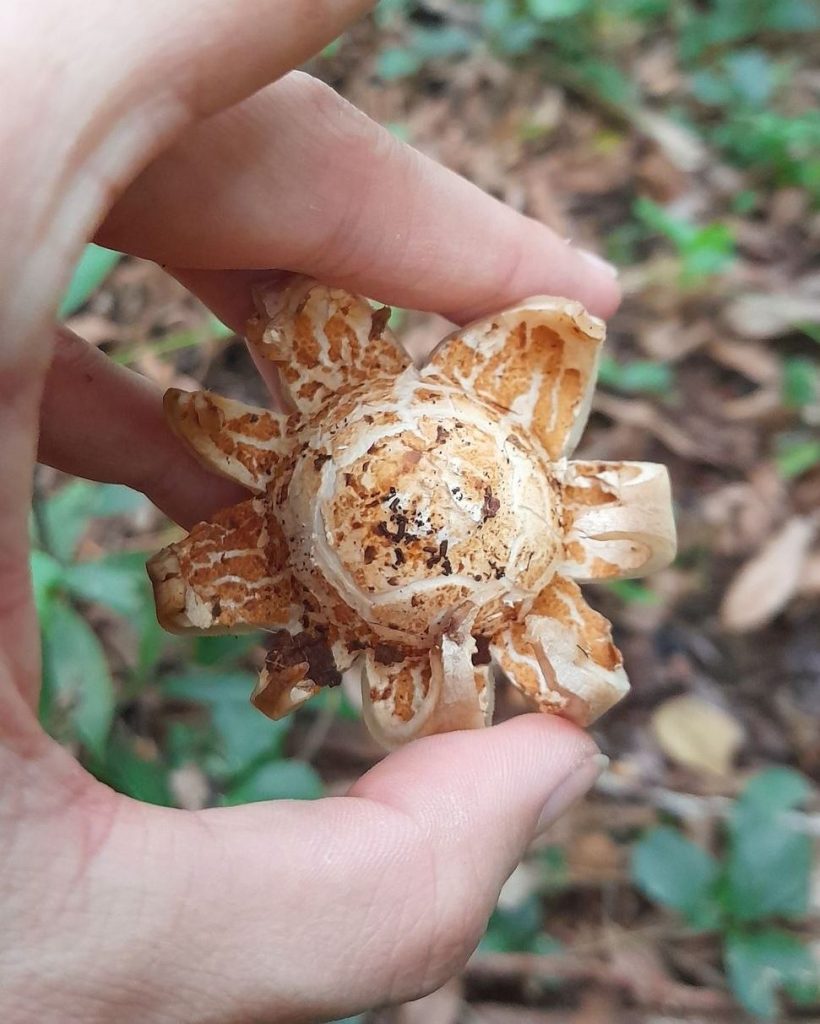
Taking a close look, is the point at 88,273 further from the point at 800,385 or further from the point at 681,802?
the point at 800,385

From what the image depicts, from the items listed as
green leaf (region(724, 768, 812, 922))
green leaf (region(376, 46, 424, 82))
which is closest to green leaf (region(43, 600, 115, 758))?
green leaf (region(724, 768, 812, 922))

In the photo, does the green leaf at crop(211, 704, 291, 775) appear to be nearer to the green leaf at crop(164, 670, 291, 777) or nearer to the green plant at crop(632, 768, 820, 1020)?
the green leaf at crop(164, 670, 291, 777)

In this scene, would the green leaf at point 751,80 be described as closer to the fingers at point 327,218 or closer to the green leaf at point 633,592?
the fingers at point 327,218

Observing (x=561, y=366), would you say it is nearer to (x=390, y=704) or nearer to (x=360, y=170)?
(x=360, y=170)

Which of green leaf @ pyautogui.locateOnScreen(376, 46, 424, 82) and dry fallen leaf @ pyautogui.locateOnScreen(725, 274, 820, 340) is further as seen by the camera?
green leaf @ pyautogui.locateOnScreen(376, 46, 424, 82)

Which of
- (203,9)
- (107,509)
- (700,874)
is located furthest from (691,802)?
(203,9)

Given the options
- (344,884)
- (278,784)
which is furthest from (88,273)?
(344,884)
